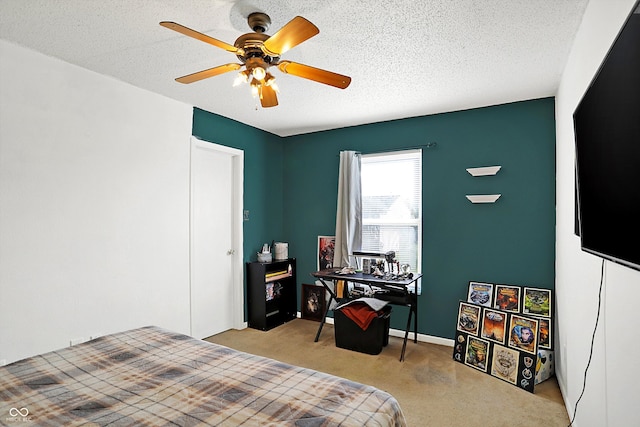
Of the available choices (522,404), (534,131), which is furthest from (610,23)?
(522,404)

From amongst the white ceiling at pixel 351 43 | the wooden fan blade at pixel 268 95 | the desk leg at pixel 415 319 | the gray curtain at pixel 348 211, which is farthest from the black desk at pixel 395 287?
the wooden fan blade at pixel 268 95

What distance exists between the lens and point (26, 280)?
241cm

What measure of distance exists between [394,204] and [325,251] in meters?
1.10

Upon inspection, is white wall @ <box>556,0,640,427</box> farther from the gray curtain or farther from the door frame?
the door frame

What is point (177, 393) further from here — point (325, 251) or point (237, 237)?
point (325, 251)

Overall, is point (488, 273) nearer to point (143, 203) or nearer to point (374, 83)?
point (374, 83)

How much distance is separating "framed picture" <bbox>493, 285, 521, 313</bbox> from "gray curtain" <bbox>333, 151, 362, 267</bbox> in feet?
5.12

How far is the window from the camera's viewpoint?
4.02 m

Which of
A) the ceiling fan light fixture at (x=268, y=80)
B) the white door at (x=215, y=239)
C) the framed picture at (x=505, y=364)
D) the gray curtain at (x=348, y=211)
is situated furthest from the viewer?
the gray curtain at (x=348, y=211)

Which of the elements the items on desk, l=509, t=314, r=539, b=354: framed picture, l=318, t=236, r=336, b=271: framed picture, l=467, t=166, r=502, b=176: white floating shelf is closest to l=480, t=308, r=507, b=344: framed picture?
l=509, t=314, r=539, b=354: framed picture

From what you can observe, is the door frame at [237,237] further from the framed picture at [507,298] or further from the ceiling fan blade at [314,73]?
the framed picture at [507,298]

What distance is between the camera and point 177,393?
1.44m

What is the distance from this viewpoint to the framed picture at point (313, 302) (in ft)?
15.0

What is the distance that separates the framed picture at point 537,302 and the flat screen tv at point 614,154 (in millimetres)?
2184
